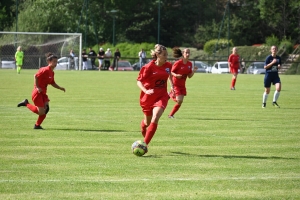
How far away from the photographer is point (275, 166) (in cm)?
984

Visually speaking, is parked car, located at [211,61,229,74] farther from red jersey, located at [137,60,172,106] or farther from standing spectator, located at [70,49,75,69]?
red jersey, located at [137,60,172,106]

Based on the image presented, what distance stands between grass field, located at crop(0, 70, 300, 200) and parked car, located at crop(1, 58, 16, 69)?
117 feet

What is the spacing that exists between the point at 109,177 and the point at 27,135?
4.88 m

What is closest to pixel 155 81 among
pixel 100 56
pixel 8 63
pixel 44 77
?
pixel 44 77

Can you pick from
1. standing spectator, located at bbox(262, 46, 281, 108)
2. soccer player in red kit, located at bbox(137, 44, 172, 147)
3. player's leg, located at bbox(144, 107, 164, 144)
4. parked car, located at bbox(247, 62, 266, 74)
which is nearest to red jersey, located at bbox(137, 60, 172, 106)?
soccer player in red kit, located at bbox(137, 44, 172, 147)

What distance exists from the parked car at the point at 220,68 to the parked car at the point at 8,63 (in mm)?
16851

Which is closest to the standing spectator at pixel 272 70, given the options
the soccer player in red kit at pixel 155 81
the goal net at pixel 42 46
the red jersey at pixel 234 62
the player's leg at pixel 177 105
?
the player's leg at pixel 177 105

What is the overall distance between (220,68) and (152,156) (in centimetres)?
4765

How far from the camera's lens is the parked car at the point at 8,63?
5469cm

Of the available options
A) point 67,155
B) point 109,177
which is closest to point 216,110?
point 67,155

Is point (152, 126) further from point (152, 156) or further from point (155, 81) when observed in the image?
point (155, 81)

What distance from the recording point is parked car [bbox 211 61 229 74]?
188 ft

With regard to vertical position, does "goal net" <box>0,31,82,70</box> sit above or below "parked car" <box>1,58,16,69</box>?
above

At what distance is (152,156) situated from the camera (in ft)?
35.3
